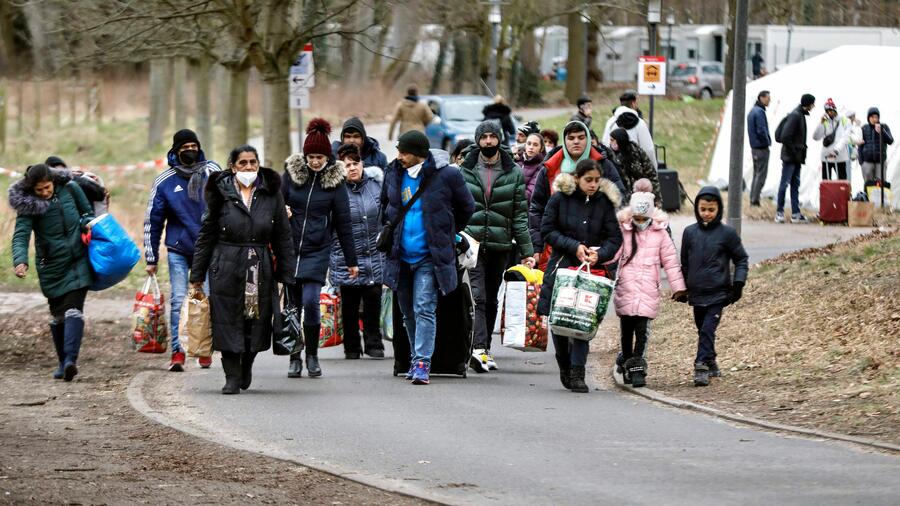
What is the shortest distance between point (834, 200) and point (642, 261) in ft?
46.5

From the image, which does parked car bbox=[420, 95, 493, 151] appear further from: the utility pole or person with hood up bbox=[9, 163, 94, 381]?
person with hood up bbox=[9, 163, 94, 381]

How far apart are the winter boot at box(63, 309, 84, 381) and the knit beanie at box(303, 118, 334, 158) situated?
2.13 meters

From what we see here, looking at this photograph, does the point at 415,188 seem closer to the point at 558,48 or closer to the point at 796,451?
the point at 796,451

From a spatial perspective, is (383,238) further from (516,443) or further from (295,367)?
(516,443)

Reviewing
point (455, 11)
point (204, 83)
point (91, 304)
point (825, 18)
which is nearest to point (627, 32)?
point (825, 18)

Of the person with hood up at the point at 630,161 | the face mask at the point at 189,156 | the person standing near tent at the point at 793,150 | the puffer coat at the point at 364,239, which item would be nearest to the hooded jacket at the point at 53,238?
the face mask at the point at 189,156

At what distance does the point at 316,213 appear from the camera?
1234cm

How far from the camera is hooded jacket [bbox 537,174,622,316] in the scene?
36.9 feet

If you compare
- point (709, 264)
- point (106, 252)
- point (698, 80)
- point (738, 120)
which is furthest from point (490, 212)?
point (698, 80)

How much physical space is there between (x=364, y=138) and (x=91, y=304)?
5.68 m

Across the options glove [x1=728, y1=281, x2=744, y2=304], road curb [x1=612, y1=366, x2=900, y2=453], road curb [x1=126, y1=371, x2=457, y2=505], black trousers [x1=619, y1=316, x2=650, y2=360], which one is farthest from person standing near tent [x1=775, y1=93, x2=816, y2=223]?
road curb [x1=126, y1=371, x2=457, y2=505]

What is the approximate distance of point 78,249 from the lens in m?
12.2

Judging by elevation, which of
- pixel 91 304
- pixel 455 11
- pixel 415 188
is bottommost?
pixel 91 304

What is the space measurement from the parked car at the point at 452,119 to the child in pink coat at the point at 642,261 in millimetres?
27741
